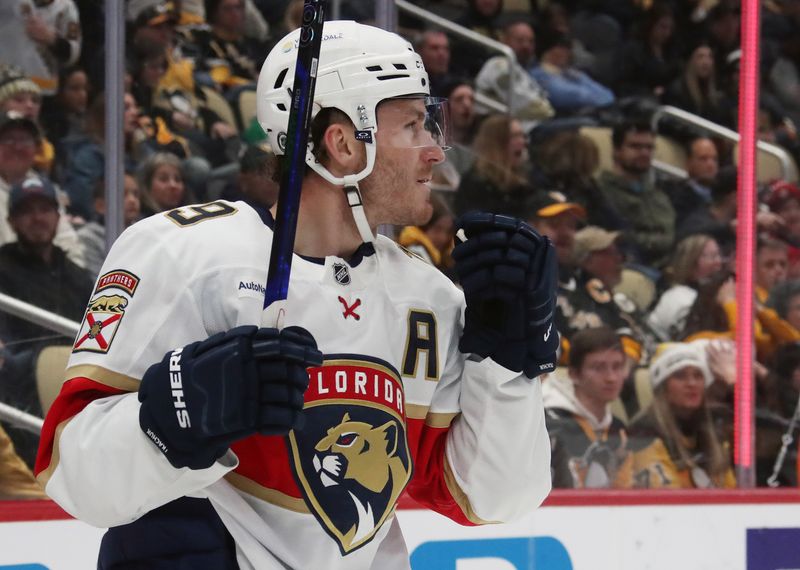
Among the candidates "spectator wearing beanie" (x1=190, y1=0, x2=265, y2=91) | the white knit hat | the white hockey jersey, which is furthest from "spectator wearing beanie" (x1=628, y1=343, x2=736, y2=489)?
the white hockey jersey

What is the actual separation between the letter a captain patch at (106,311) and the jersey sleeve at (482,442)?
0.42 m

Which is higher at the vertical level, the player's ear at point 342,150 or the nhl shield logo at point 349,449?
the player's ear at point 342,150

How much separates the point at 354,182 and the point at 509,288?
0.80ft

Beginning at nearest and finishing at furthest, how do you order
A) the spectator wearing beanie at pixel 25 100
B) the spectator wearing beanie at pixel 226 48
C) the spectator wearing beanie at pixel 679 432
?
the spectator wearing beanie at pixel 25 100
the spectator wearing beanie at pixel 679 432
the spectator wearing beanie at pixel 226 48

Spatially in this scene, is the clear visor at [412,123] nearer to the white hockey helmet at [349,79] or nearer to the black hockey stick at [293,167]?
the white hockey helmet at [349,79]

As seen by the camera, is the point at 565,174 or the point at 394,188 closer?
the point at 394,188

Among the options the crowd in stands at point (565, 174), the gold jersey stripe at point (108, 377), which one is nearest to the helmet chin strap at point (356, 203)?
the gold jersey stripe at point (108, 377)

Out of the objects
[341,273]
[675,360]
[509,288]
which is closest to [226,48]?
[675,360]

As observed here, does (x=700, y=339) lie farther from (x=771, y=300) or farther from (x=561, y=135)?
(x=561, y=135)

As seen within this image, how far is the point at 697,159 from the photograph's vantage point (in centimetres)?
366

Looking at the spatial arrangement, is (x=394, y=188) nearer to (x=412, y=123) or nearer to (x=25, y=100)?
(x=412, y=123)

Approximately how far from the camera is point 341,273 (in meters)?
1.51

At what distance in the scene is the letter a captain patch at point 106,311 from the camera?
1.37m

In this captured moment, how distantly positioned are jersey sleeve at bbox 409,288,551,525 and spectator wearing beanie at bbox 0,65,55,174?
1.44 meters
